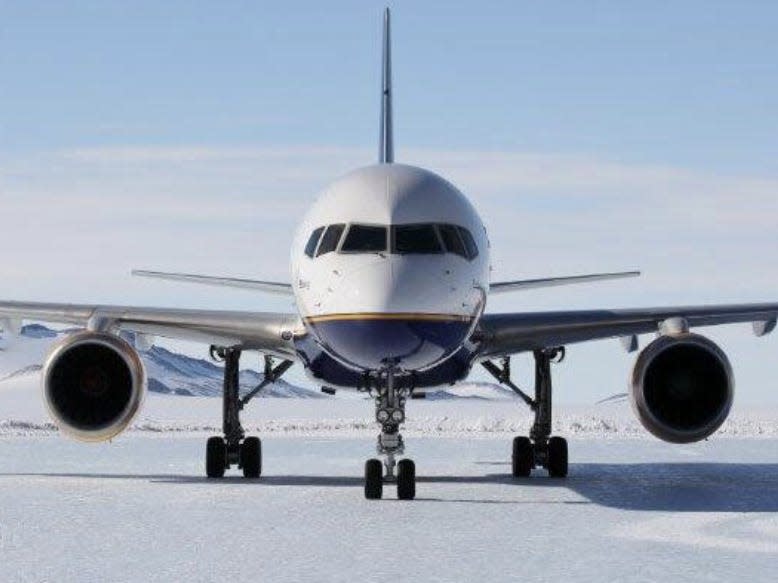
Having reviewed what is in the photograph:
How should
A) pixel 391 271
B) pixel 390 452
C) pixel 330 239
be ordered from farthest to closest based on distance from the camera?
pixel 330 239
pixel 390 452
pixel 391 271

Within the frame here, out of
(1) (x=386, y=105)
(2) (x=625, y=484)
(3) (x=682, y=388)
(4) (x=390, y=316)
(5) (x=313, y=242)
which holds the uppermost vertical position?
(1) (x=386, y=105)

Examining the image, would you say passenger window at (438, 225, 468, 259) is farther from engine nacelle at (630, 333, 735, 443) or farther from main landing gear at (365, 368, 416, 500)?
engine nacelle at (630, 333, 735, 443)

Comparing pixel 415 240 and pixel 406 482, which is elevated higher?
pixel 415 240

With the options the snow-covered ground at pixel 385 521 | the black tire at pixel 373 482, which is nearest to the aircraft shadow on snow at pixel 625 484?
the snow-covered ground at pixel 385 521

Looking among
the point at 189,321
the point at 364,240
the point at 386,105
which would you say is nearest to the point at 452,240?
the point at 364,240

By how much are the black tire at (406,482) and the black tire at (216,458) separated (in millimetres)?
4996

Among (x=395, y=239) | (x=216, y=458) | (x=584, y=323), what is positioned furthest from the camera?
(x=216, y=458)

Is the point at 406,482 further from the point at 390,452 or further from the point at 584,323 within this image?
the point at 584,323

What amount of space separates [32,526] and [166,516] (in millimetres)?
1421

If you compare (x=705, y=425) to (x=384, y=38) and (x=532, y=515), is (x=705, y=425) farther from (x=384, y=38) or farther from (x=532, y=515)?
(x=384, y=38)

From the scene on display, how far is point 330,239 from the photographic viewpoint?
50.3 feet

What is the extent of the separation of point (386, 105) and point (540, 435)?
7075 mm

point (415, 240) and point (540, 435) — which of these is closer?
point (415, 240)

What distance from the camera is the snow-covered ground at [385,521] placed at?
9773mm
